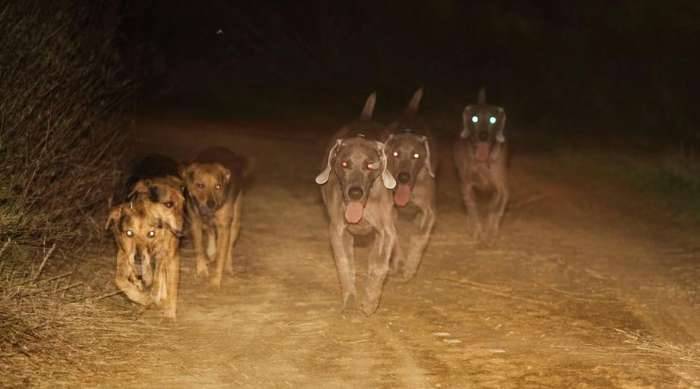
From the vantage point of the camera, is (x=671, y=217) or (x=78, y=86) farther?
(x=671, y=217)

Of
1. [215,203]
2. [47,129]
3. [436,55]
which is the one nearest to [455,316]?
[215,203]

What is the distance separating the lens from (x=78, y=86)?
1026 cm

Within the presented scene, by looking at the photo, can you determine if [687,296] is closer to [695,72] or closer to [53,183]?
[53,183]

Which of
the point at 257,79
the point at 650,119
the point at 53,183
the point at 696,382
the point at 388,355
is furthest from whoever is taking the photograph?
the point at 257,79

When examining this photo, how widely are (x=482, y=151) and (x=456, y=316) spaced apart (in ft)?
13.1

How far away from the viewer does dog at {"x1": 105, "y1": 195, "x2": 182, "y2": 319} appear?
26.0 ft

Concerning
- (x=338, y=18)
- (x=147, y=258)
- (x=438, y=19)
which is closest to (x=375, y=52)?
(x=338, y=18)

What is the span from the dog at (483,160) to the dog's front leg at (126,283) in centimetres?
442

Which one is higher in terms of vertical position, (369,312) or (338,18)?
(338,18)

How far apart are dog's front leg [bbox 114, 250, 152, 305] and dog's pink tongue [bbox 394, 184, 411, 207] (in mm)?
2814

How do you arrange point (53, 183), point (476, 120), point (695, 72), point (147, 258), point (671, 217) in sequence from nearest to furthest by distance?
point (147, 258), point (53, 183), point (476, 120), point (671, 217), point (695, 72)

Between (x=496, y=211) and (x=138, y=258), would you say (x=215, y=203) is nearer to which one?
(x=138, y=258)

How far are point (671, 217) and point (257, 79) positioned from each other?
2247 centimetres

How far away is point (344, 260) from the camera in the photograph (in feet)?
29.1
